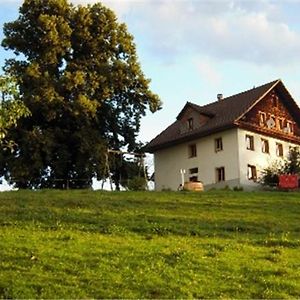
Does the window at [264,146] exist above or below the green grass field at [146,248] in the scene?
above

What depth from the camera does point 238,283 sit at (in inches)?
666

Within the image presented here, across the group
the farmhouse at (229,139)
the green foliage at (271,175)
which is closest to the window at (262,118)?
the farmhouse at (229,139)

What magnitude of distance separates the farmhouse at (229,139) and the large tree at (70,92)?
3.28 meters

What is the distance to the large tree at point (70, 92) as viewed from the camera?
51.2 metres

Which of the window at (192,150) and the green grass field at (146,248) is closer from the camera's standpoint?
the green grass field at (146,248)

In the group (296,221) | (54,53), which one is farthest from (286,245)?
(54,53)

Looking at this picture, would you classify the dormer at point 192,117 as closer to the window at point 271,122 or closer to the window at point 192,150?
the window at point 192,150

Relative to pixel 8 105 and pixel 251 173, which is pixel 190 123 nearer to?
pixel 251 173

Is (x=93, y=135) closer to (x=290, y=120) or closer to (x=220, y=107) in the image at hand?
(x=220, y=107)

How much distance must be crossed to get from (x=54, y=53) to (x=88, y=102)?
546cm

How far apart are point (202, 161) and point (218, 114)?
4.49m

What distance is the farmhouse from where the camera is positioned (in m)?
54.1

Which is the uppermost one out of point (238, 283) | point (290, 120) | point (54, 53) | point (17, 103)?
point (54, 53)

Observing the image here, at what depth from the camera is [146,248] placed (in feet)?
67.8
